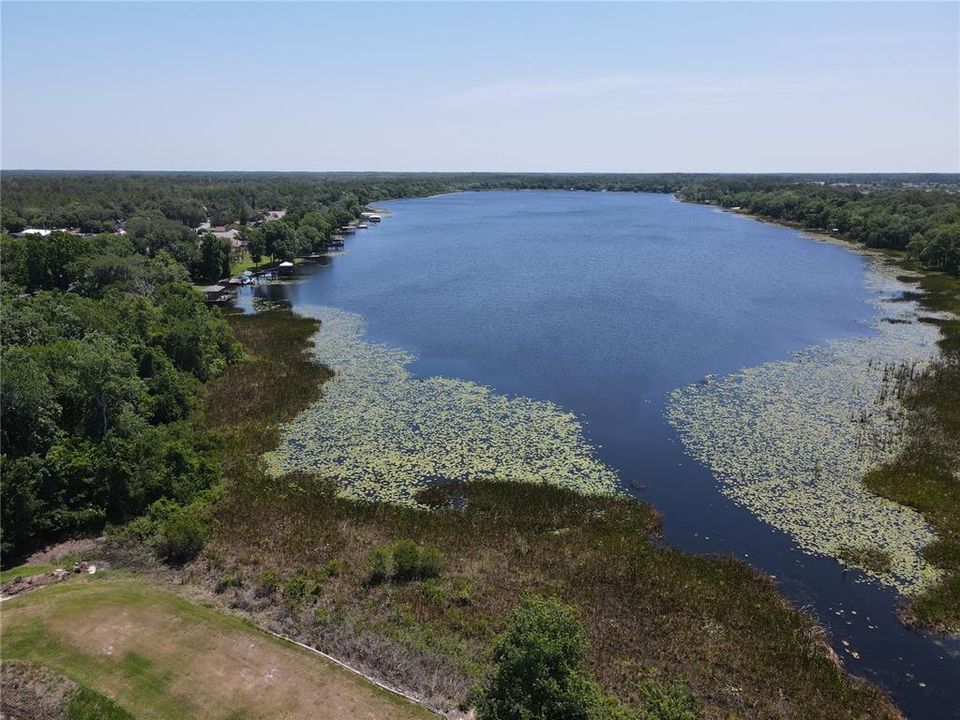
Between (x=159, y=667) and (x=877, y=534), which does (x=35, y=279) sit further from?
(x=877, y=534)

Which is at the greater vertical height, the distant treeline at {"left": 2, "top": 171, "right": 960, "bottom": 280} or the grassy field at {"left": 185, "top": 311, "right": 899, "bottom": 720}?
the distant treeline at {"left": 2, "top": 171, "right": 960, "bottom": 280}

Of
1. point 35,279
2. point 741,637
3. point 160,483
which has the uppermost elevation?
point 35,279

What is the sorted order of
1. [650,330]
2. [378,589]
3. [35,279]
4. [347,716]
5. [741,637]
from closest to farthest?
[347,716]
[741,637]
[378,589]
[650,330]
[35,279]

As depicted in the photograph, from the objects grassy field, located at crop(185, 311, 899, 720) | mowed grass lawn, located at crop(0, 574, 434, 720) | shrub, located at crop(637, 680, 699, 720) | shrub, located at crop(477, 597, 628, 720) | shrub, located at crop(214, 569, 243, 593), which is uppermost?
shrub, located at crop(477, 597, 628, 720)

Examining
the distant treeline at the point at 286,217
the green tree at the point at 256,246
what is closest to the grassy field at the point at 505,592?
the distant treeline at the point at 286,217

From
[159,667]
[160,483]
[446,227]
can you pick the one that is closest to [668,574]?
[159,667]

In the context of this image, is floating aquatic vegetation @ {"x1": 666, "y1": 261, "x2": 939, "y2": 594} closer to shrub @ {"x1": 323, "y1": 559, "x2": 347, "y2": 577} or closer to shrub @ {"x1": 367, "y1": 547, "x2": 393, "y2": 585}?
shrub @ {"x1": 367, "y1": 547, "x2": 393, "y2": 585}

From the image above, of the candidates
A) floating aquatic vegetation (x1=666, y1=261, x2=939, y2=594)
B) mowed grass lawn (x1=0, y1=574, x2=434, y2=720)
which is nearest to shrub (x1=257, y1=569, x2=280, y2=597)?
mowed grass lawn (x1=0, y1=574, x2=434, y2=720)
